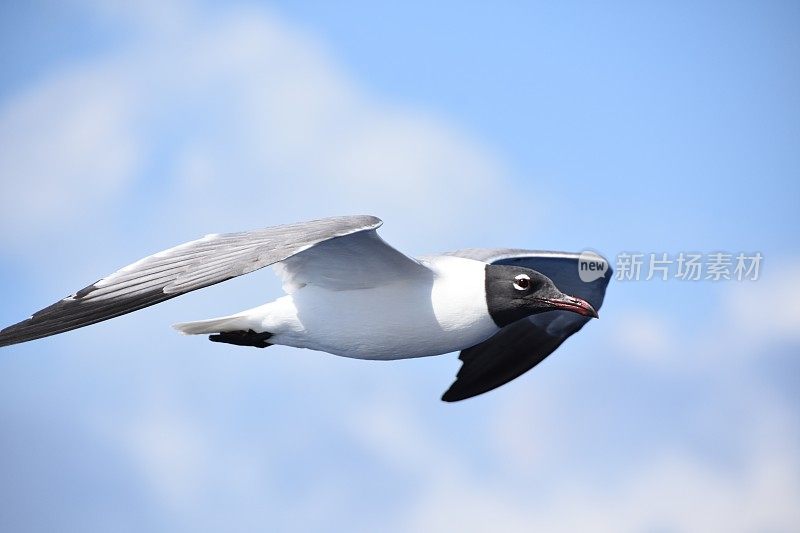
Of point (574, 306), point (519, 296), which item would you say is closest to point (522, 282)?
point (519, 296)

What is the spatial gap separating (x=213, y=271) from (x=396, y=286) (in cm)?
238

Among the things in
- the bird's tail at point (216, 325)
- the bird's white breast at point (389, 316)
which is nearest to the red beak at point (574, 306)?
the bird's white breast at point (389, 316)

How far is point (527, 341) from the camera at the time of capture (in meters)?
15.0

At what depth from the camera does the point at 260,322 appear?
12070mm

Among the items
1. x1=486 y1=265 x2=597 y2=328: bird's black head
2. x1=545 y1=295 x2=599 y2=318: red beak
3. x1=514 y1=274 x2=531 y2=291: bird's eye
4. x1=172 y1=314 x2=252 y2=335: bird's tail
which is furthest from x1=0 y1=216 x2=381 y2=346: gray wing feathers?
x1=545 y1=295 x2=599 y2=318: red beak

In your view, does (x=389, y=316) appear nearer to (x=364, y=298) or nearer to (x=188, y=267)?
(x=364, y=298)

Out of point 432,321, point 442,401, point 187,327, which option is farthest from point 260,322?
point 442,401

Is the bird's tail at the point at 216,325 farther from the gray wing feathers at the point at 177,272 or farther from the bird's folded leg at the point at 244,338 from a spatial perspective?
the gray wing feathers at the point at 177,272

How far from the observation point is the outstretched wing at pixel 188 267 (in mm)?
9945

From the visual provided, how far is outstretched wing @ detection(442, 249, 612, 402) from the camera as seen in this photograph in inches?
576

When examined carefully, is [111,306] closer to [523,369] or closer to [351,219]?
[351,219]

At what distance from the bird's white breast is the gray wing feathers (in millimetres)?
1114

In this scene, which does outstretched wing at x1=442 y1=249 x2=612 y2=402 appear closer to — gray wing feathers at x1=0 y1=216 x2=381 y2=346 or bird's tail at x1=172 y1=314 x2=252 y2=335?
bird's tail at x1=172 y1=314 x2=252 y2=335

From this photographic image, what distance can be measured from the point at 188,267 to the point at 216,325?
194 centimetres
